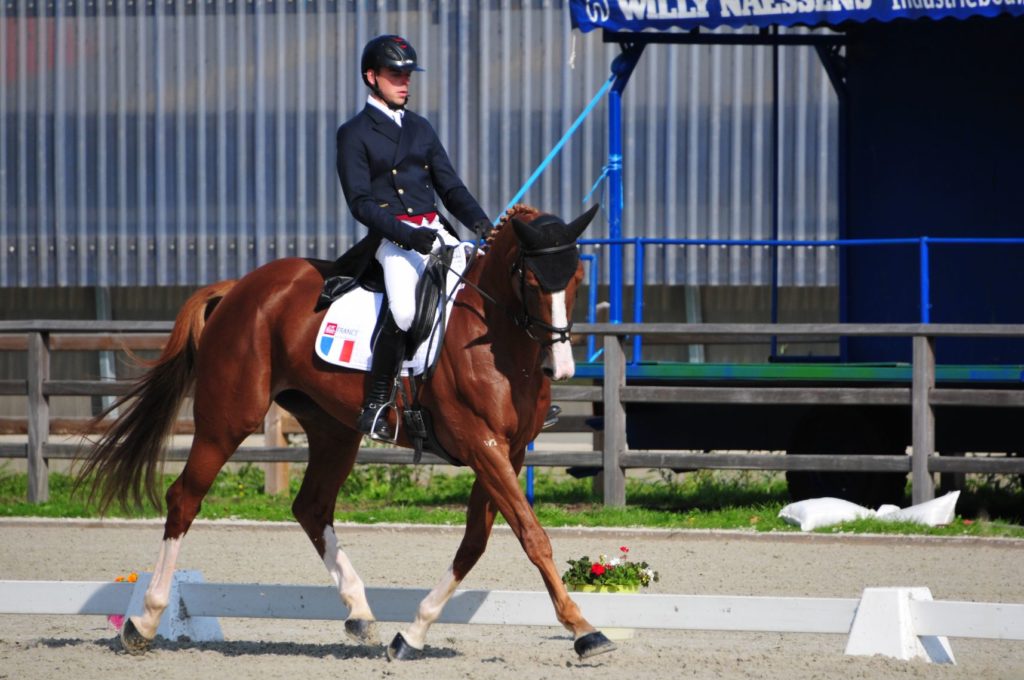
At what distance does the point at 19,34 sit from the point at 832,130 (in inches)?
317

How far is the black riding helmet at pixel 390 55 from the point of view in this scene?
612 centimetres

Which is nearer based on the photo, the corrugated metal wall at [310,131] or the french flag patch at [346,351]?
the french flag patch at [346,351]

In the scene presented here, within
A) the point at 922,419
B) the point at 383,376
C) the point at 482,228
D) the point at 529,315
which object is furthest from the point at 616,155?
the point at 529,315

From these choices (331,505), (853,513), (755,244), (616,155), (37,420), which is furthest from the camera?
(37,420)

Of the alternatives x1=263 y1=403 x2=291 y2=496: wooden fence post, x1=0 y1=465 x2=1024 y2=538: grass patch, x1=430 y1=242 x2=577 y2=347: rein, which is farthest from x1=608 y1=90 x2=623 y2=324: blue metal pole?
x1=430 y1=242 x2=577 y2=347: rein

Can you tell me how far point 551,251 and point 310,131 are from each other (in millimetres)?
9670

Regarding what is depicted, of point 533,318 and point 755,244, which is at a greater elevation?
point 755,244

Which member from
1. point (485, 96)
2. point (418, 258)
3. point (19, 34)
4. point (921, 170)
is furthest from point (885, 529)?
point (19, 34)

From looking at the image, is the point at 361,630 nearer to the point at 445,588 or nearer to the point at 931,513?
the point at 445,588

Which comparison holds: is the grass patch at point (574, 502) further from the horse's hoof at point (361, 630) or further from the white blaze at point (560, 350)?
the white blaze at point (560, 350)

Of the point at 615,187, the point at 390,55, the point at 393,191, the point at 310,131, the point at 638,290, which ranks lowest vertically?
the point at 638,290

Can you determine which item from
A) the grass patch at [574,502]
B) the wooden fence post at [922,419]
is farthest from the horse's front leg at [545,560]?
the wooden fence post at [922,419]

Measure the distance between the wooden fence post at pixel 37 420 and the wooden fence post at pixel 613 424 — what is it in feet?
12.9

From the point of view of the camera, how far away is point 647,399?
9898 mm
